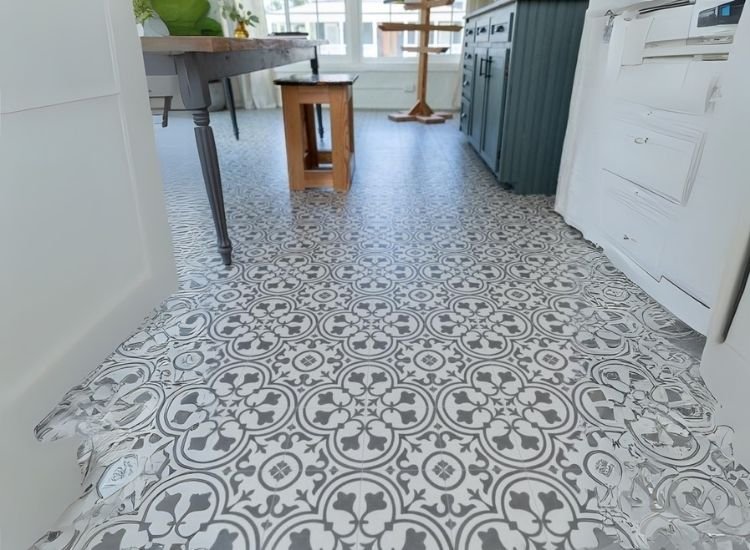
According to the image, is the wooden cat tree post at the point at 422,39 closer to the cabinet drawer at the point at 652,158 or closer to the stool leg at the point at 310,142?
the stool leg at the point at 310,142

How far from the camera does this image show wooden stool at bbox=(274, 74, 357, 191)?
2.38 meters

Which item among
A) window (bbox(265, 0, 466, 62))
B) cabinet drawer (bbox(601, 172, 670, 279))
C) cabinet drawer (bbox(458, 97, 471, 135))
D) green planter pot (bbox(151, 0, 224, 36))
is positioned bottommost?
cabinet drawer (bbox(601, 172, 670, 279))

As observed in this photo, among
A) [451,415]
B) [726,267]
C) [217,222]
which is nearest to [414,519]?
[451,415]

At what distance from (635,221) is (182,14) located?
1.59 meters

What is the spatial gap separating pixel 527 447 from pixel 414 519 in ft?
0.95

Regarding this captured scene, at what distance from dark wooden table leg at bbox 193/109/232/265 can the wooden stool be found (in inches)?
36.5

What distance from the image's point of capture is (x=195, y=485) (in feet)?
2.85

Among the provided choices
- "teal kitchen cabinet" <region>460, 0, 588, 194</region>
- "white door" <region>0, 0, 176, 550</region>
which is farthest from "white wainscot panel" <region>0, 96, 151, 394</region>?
"teal kitchen cabinet" <region>460, 0, 588, 194</region>

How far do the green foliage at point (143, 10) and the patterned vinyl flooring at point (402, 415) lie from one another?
82 centimetres

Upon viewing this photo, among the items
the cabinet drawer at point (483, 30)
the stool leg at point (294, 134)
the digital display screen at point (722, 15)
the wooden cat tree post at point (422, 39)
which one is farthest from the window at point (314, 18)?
the digital display screen at point (722, 15)

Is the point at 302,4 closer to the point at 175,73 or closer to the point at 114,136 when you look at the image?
the point at 175,73

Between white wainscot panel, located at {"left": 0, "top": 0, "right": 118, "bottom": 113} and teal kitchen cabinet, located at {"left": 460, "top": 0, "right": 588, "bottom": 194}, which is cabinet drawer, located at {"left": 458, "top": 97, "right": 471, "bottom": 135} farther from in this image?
white wainscot panel, located at {"left": 0, "top": 0, "right": 118, "bottom": 113}

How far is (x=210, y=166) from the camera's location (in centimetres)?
156

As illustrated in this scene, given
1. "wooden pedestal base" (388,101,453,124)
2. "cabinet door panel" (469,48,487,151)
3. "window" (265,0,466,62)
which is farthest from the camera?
"window" (265,0,466,62)
